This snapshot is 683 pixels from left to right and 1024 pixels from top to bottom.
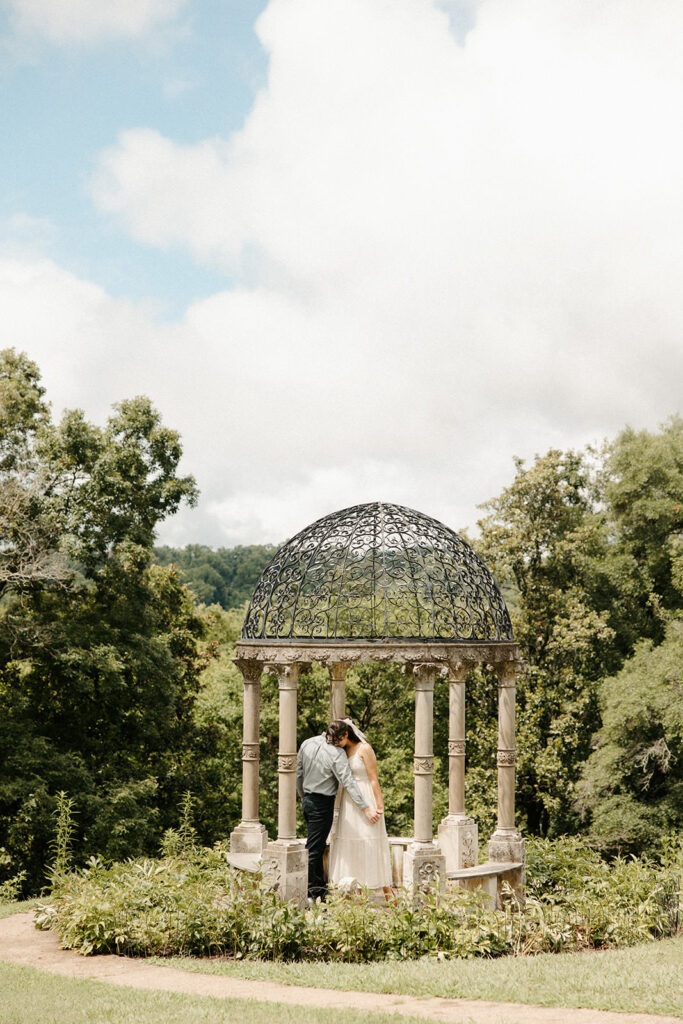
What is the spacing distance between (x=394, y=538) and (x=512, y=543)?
51.6 feet

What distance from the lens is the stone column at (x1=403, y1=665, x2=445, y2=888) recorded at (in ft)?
39.3

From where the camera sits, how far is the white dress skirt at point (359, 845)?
12.4 meters

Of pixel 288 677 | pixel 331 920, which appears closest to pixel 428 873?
pixel 331 920

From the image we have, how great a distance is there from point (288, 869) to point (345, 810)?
1031mm

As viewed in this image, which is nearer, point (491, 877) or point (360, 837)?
point (360, 837)

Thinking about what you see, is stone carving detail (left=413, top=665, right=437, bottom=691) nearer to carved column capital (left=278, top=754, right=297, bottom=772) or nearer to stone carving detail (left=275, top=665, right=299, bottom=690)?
stone carving detail (left=275, top=665, right=299, bottom=690)

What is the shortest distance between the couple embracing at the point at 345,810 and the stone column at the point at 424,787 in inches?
19.2

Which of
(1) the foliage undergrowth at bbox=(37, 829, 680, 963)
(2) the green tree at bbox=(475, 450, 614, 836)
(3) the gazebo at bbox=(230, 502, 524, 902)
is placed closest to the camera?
→ (1) the foliage undergrowth at bbox=(37, 829, 680, 963)

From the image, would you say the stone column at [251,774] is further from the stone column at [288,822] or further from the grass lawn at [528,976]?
the grass lawn at [528,976]

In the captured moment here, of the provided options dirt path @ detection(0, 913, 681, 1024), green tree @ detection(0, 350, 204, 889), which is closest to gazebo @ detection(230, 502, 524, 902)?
dirt path @ detection(0, 913, 681, 1024)

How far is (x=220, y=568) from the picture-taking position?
7375cm

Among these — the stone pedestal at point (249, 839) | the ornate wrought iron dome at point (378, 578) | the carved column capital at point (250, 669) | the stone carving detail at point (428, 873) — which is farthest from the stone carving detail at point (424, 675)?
the stone pedestal at point (249, 839)

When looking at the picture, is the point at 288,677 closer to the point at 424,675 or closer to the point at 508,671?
the point at 424,675

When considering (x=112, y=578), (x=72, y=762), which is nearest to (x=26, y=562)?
(x=112, y=578)
